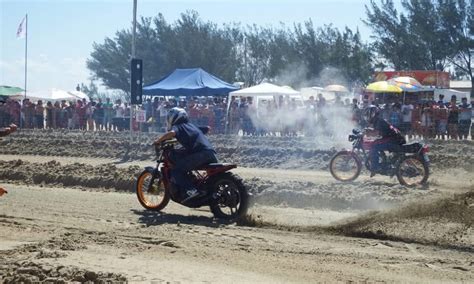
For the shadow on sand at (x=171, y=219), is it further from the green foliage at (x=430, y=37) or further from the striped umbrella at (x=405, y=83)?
the green foliage at (x=430, y=37)

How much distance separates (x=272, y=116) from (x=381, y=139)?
40.5 feet

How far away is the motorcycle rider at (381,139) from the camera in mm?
14594

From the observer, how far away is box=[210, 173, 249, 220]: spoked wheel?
1040cm

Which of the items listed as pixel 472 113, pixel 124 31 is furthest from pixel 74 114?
pixel 124 31

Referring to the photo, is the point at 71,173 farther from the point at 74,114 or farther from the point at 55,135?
the point at 74,114

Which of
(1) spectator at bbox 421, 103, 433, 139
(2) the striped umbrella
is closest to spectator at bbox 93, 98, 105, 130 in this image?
(2) the striped umbrella

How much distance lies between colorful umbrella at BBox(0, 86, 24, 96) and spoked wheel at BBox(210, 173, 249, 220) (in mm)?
32951

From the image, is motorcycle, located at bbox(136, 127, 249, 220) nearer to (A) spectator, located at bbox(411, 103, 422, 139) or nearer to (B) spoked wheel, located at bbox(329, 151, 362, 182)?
(B) spoked wheel, located at bbox(329, 151, 362, 182)

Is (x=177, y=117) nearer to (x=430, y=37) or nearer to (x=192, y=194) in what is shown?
(x=192, y=194)

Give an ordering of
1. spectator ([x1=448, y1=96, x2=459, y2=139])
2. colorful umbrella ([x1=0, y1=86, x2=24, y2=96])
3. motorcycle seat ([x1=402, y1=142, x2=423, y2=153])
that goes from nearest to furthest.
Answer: motorcycle seat ([x1=402, y1=142, x2=423, y2=153]), spectator ([x1=448, y1=96, x2=459, y2=139]), colorful umbrella ([x1=0, y1=86, x2=24, y2=96])

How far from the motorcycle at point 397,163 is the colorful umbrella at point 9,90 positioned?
3018 cm

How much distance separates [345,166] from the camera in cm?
1522

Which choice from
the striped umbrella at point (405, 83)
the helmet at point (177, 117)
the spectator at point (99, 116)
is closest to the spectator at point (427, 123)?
the striped umbrella at point (405, 83)

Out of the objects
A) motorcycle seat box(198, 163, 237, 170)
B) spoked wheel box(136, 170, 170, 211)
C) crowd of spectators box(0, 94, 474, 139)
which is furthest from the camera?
crowd of spectators box(0, 94, 474, 139)
